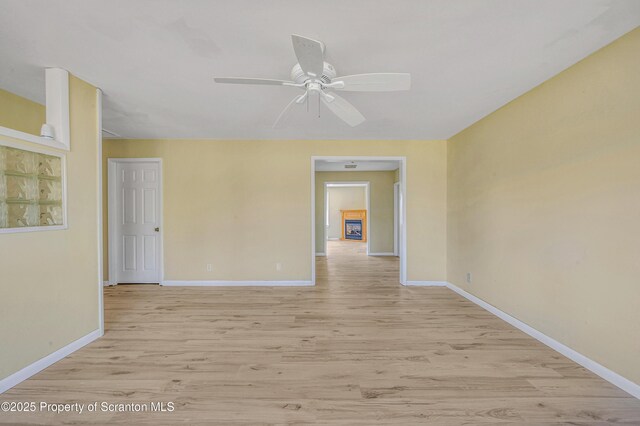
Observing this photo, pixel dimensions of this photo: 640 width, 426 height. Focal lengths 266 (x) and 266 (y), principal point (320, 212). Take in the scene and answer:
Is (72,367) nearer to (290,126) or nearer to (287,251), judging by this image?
(287,251)

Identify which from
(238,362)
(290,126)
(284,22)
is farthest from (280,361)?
(290,126)

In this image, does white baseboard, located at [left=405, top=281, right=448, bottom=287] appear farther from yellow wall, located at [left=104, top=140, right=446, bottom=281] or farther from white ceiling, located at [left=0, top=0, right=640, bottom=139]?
white ceiling, located at [left=0, top=0, right=640, bottom=139]

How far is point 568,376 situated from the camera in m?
1.95

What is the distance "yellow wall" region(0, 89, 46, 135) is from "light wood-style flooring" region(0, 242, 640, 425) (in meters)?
2.20

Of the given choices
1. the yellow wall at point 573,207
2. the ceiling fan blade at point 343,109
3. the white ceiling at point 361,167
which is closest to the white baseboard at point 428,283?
the yellow wall at point 573,207

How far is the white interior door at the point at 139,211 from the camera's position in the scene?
436cm

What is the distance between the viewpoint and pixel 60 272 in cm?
220

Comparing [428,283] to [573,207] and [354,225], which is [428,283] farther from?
[354,225]

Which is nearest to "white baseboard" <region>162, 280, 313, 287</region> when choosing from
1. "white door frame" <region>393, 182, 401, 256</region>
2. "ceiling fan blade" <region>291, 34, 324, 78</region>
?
"ceiling fan blade" <region>291, 34, 324, 78</region>

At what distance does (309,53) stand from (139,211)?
419 centimetres

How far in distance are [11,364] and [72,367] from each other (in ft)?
1.13

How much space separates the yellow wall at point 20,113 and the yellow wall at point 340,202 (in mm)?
9238

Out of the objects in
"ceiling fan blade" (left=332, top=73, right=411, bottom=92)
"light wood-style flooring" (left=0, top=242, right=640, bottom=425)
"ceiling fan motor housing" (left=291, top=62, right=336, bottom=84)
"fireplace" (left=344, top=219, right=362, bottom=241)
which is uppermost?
"ceiling fan motor housing" (left=291, top=62, right=336, bottom=84)

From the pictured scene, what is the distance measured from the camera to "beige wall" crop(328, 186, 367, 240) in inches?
453
